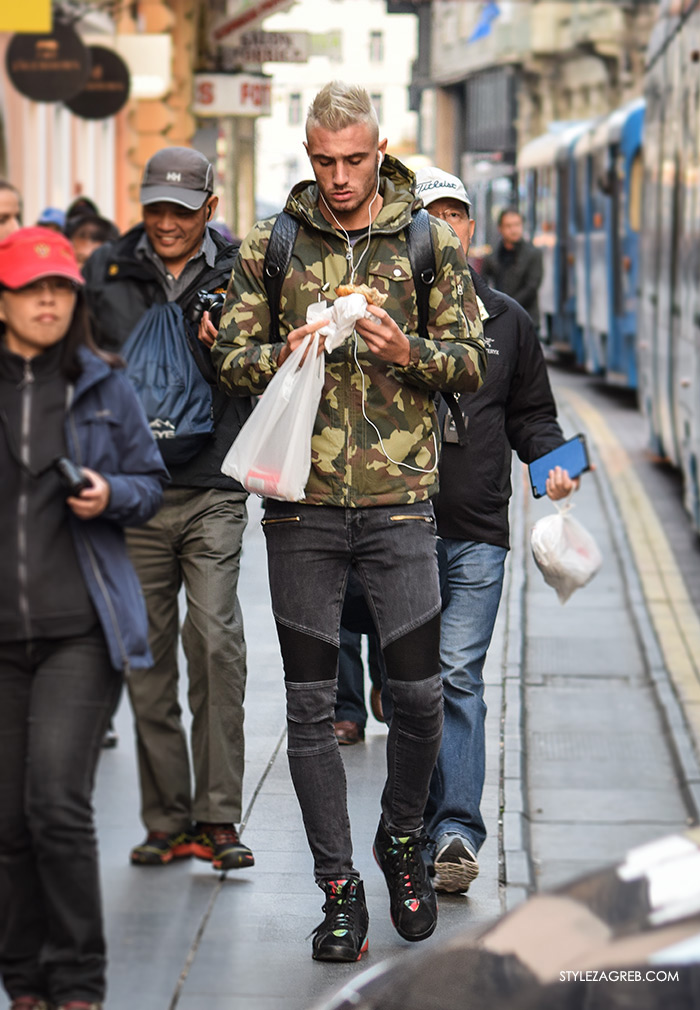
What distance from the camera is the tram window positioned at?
21.8 metres

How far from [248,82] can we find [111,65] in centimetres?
Result: 1170

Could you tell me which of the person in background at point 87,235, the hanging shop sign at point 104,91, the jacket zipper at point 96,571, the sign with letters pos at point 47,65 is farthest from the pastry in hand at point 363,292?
the hanging shop sign at point 104,91

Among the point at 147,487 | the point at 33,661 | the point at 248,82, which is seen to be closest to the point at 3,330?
the point at 147,487

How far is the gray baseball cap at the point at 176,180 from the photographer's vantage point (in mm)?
5102

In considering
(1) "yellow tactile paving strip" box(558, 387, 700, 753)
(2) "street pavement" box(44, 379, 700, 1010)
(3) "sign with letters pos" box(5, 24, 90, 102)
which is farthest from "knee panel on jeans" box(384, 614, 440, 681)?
(3) "sign with letters pos" box(5, 24, 90, 102)

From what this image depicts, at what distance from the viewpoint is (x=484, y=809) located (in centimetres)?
630

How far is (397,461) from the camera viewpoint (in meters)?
4.56

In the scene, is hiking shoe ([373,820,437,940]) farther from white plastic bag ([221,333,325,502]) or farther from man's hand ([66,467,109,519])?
man's hand ([66,467,109,519])

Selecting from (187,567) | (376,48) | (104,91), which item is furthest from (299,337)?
(376,48)

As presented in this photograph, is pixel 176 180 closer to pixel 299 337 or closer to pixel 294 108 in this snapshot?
pixel 299 337

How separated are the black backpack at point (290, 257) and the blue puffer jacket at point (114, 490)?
70 cm

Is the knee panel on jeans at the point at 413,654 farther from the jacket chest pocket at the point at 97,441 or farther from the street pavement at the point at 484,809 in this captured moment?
the jacket chest pocket at the point at 97,441

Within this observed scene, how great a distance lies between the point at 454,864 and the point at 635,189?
1769cm

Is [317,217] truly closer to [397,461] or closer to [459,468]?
[397,461]
